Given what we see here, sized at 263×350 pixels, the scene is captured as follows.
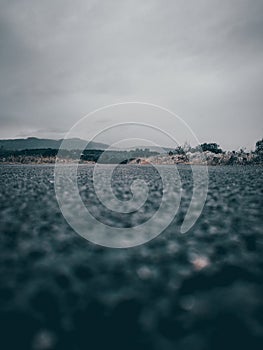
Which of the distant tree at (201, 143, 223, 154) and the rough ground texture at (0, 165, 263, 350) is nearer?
the rough ground texture at (0, 165, 263, 350)

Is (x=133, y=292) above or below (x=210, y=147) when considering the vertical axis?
below

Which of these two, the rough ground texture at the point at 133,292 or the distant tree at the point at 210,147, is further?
the distant tree at the point at 210,147

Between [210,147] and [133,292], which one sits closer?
[133,292]

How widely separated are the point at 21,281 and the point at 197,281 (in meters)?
6.08

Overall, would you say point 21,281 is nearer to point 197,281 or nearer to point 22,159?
point 197,281

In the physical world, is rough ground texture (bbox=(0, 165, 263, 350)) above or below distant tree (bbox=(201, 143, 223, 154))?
below

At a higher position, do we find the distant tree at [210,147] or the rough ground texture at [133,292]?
the distant tree at [210,147]

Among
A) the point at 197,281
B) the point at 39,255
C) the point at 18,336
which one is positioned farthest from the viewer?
the point at 39,255

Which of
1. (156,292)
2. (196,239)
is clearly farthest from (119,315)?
(196,239)

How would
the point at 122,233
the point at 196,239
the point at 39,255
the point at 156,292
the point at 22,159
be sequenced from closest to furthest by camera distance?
the point at 156,292 < the point at 39,255 < the point at 196,239 < the point at 122,233 < the point at 22,159

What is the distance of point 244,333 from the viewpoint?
6.93 metres

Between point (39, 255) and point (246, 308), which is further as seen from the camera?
point (39, 255)

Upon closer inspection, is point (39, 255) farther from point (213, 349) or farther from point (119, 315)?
point (213, 349)

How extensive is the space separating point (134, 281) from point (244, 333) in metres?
3.81
